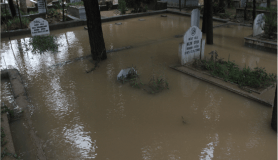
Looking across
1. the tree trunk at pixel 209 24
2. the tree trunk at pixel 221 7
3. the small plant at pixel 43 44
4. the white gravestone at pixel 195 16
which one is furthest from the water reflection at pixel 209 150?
the tree trunk at pixel 221 7

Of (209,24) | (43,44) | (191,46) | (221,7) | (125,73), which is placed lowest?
(125,73)

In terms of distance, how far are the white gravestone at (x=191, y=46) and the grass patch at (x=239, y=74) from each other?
33cm

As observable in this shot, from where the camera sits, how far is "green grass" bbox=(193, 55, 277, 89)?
5.66 m

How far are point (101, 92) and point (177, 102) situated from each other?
6.30 ft

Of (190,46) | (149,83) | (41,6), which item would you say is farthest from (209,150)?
(41,6)

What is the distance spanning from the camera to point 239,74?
600 centimetres

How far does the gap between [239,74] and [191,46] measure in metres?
1.71

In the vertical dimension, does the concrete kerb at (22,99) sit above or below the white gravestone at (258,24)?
below

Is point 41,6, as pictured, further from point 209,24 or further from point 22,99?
point 22,99

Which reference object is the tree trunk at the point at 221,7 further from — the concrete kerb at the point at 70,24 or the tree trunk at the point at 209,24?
the tree trunk at the point at 209,24

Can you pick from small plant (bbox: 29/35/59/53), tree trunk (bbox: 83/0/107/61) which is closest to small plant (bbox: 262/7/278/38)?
tree trunk (bbox: 83/0/107/61)

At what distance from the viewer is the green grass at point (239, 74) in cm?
566

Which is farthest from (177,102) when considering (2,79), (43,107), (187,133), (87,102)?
(2,79)

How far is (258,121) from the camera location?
4453 mm
